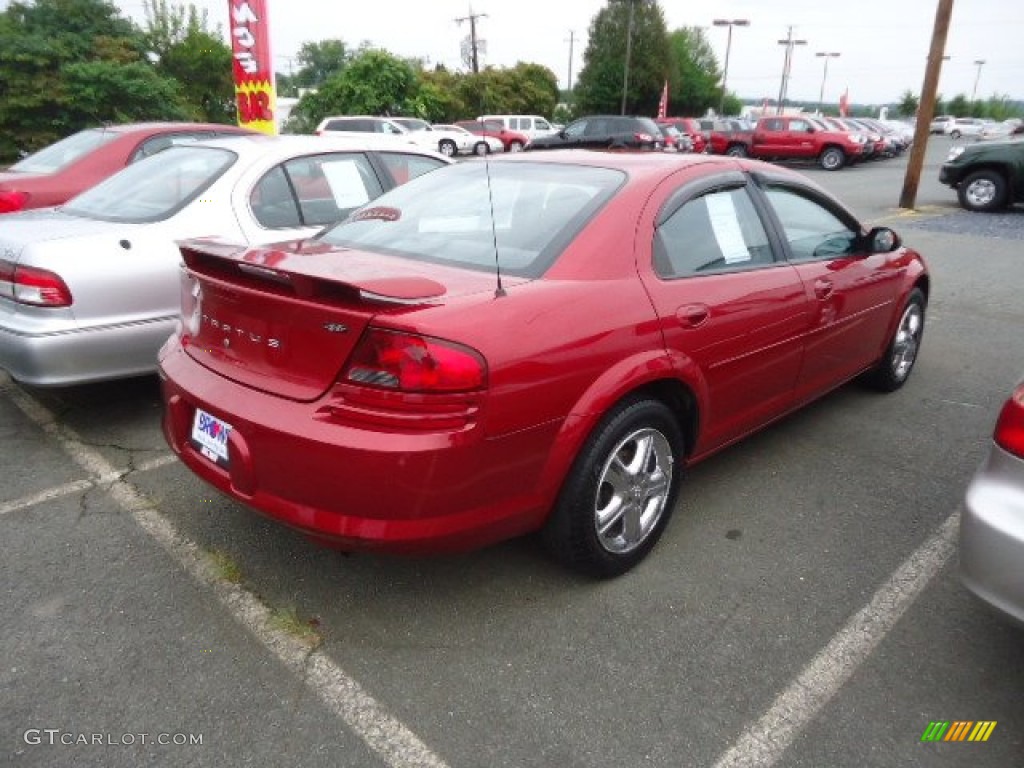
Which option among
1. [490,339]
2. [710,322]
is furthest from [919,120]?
[490,339]

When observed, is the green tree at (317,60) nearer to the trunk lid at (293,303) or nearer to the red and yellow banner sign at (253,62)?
the red and yellow banner sign at (253,62)

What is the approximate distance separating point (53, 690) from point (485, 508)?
53.8 inches

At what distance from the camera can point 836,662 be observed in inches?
93.7

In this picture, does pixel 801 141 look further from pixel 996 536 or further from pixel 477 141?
pixel 996 536

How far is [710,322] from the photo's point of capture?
2900 millimetres

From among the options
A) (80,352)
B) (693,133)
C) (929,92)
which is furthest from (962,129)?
(80,352)

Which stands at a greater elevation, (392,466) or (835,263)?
(835,263)

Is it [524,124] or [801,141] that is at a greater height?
[524,124]

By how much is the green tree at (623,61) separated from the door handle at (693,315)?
187 ft

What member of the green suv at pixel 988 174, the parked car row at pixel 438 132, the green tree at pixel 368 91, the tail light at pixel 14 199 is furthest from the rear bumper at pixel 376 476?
the green tree at pixel 368 91

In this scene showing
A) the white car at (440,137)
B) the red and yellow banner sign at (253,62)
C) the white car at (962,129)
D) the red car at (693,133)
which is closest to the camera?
the red and yellow banner sign at (253,62)

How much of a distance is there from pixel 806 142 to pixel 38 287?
81.9 ft

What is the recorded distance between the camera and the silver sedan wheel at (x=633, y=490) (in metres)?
2.70

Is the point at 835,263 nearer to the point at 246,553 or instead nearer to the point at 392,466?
A: the point at 392,466
